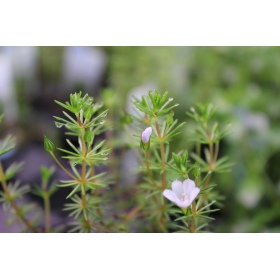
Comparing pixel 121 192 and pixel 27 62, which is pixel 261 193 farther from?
pixel 27 62

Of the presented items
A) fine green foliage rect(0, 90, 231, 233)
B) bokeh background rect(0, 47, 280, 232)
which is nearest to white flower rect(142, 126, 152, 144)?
fine green foliage rect(0, 90, 231, 233)

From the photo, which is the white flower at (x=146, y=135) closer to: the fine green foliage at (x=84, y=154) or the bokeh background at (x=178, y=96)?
the fine green foliage at (x=84, y=154)

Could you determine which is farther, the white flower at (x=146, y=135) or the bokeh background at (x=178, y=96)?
the bokeh background at (x=178, y=96)

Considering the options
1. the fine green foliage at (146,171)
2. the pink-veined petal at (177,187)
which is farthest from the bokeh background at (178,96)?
the pink-veined petal at (177,187)

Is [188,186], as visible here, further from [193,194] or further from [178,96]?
[178,96]

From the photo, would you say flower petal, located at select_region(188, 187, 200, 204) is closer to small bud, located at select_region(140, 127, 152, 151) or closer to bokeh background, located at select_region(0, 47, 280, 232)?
small bud, located at select_region(140, 127, 152, 151)

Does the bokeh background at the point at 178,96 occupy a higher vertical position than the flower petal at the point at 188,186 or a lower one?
higher

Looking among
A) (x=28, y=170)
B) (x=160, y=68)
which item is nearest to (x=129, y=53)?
(x=160, y=68)
